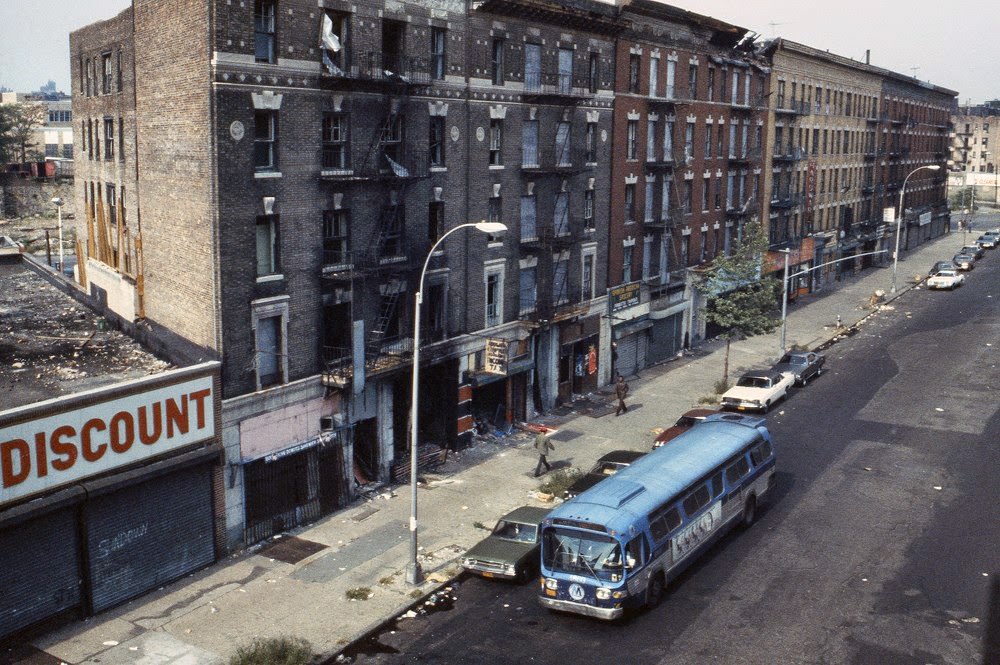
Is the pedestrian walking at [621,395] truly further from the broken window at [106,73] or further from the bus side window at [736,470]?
the broken window at [106,73]

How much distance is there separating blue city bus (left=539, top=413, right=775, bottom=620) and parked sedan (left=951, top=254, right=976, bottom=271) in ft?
236

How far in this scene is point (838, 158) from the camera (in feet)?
257

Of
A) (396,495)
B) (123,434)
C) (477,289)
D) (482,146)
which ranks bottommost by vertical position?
(396,495)

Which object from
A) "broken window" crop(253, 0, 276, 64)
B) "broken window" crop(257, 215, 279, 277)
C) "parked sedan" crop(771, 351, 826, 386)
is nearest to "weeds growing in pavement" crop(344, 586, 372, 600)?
"broken window" crop(257, 215, 279, 277)

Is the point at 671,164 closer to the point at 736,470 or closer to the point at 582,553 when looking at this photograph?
the point at 736,470

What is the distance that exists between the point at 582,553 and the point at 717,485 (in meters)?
5.97

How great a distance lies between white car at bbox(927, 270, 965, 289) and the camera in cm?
7738

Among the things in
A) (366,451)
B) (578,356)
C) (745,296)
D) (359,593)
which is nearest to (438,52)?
(366,451)

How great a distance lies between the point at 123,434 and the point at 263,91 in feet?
34.8

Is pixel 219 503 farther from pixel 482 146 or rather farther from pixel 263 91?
pixel 482 146

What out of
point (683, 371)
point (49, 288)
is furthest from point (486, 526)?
point (683, 371)

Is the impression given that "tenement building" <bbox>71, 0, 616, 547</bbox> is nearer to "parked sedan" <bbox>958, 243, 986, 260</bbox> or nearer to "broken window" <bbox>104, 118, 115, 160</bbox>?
"broken window" <bbox>104, 118, 115, 160</bbox>

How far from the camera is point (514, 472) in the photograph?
1323 inches

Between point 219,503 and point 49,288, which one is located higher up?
point 49,288
